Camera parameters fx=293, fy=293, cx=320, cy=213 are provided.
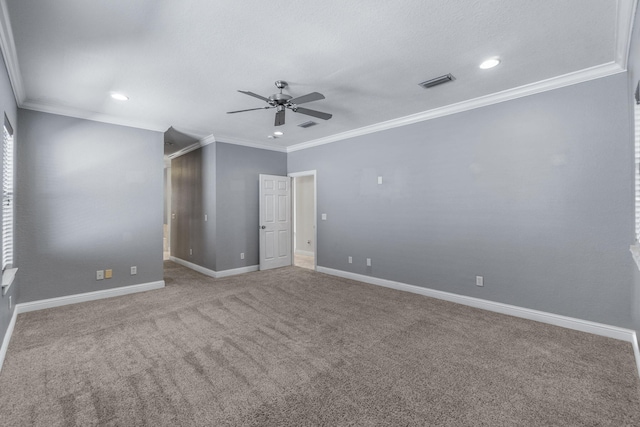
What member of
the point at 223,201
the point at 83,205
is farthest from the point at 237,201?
the point at 83,205

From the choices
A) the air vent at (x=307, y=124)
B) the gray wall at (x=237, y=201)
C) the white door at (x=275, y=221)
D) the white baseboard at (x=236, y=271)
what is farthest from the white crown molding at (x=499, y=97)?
the white baseboard at (x=236, y=271)

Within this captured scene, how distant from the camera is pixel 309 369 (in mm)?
2289

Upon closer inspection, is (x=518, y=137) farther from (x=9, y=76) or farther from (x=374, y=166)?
(x=9, y=76)

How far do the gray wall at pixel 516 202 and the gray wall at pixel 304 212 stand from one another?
2946 millimetres

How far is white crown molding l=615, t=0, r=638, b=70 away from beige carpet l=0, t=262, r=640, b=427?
2583 mm

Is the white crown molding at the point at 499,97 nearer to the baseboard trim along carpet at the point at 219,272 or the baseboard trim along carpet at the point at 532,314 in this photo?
the baseboard trim along carpet at the point at 532,314

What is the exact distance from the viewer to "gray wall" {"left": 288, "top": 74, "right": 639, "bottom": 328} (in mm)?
2826

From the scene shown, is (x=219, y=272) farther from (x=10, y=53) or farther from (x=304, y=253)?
(x=10, y=53)

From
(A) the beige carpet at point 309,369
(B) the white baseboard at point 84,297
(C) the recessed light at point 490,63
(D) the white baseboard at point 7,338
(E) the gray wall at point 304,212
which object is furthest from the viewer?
(E) the gray wall at point 304,212

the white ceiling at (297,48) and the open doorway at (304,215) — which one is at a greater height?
the white ceiling at (297,48)

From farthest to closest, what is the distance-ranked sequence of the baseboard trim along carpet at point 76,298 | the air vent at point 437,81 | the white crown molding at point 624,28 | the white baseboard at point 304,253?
the white baseboard at point 304,253 → the baseboard trim along carpet at point 76,298 → the air vent at point 437,81 → the white crown molding at point 624,28

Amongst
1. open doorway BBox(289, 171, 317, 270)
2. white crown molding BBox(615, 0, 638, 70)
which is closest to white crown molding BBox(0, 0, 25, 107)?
white crown molding BBox(615, 0, 638, 70)

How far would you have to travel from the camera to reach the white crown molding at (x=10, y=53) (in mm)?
1989

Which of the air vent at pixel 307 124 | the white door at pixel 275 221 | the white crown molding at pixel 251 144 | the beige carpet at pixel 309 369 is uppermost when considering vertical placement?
the air vent at pixel 307 124
